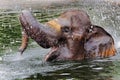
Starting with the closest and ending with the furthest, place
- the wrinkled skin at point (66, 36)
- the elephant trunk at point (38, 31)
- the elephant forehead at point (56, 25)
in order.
Result: 1. the elephant trunk at point (38, 31)
2. the wrinkled skin at point (66, 36)
3. the elephant forehead at point (56, 25)

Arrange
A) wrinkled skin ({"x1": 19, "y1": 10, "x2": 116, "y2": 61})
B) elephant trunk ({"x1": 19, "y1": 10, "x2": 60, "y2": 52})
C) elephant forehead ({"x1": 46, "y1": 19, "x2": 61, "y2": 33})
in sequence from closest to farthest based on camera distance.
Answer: elephant trunk ({"x1": 19, "y1": 10, "x2": 60, "y2": 52}) < wrinkled skin ({"x1": 19, "y1": 10, "x2": 116, "y2": 61}) < elephant forehead ({"x1": 46, "y1": 19, "x2": 61, "y2": 33})

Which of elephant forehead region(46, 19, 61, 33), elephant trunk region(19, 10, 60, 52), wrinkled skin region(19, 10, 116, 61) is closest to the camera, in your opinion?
elephant trunk region(19, 10, 60, 52)

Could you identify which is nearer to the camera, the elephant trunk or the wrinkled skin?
the elephant trunk

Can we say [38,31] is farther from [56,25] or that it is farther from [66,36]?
[66,36]

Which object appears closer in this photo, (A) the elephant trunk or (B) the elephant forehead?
(A) the elephant trunk

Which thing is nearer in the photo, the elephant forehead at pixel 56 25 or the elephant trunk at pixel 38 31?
the elephant trunk at pixel 38 31

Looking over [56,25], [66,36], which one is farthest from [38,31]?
[66,36]

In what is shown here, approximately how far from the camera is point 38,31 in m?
10.7

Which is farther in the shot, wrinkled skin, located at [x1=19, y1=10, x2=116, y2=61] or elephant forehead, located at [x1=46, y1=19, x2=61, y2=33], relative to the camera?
elephant forehead, located at [x1=46, y1=19, x2=61, y2=33]

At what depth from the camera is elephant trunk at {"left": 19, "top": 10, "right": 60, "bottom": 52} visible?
10531mm

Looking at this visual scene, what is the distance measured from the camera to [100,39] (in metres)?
11.2

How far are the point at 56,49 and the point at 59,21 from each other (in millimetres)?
632

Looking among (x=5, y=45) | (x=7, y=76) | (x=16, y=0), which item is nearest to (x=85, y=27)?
(x=7, y=76)

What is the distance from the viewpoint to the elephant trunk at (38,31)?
10531 mm
